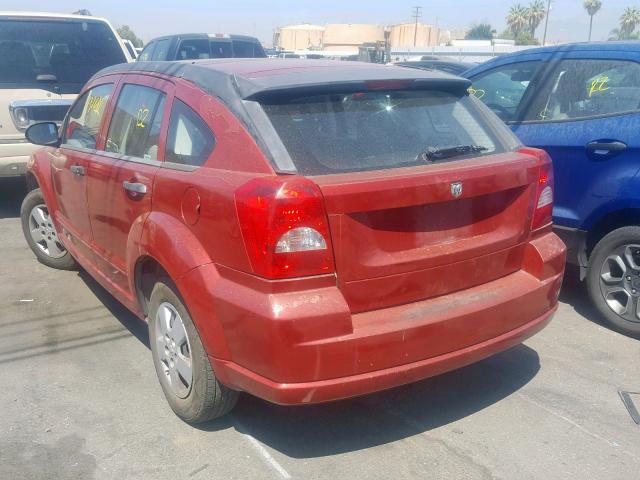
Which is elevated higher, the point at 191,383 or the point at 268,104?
the point at 268,104

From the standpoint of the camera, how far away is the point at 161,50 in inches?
497

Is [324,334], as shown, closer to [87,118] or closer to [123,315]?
[123,315]

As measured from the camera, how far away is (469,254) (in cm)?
314

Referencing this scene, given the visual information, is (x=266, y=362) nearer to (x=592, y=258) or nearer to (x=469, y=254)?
(x=469, y=254)

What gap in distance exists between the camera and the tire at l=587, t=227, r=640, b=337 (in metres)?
4.40

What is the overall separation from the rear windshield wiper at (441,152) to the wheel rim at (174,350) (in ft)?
4.55

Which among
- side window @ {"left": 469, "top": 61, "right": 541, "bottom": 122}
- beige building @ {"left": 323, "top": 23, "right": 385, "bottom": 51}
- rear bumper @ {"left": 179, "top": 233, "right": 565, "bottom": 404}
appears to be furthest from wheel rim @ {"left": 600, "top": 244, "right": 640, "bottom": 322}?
beige building @ {"left": 323, "top": 23, "right": 385, "bottom": 51}

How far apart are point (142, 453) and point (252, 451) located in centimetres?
51

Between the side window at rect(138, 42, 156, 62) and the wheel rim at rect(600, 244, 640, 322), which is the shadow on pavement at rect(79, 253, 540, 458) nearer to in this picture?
the wheel rim at rect(600, 244, 640, 322)

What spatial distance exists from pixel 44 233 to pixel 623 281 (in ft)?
15.0

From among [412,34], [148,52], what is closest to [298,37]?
[412,34]

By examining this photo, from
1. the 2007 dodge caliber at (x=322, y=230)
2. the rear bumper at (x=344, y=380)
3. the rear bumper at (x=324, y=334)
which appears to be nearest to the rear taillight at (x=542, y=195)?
the 2007 dodge caliber at (x=322, y=230)

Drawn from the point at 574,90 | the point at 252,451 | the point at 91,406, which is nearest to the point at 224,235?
the point at 252,451

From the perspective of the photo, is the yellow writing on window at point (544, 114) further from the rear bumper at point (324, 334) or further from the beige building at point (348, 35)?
the beige building at point (348, 35)
